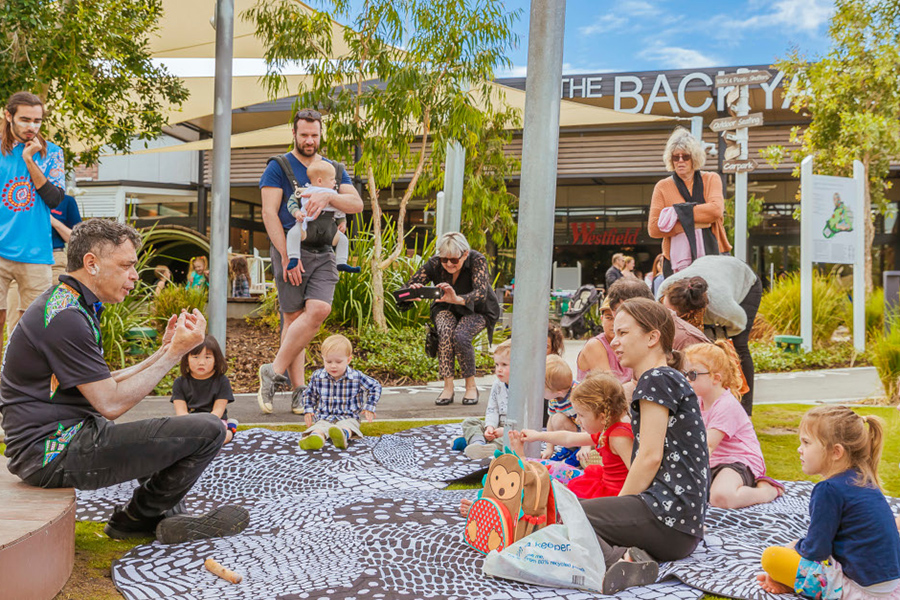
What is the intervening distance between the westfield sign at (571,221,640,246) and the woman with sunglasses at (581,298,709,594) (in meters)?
20.7

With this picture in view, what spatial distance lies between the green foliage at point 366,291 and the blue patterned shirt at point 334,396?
378 centimetres

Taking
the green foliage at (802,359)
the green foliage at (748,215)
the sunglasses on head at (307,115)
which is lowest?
the green foliage at (802,359)

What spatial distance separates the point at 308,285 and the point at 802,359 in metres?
7.00

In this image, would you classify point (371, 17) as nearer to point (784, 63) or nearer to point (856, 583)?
point (856, 583)

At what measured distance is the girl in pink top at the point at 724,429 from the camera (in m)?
3.68

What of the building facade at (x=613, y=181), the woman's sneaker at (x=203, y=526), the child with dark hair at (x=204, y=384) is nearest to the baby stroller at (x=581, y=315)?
the building facade at (x=613, y=181)

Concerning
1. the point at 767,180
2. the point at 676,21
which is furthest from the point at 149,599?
the point at 676,21

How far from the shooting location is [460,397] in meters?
6.70

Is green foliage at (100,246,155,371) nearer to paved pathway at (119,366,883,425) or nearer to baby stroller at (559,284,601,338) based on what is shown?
paved pathway at (119,366,883,425)

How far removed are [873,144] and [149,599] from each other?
15281mm

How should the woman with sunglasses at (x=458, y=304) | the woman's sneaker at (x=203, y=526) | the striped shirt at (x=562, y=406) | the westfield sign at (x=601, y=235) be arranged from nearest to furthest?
the woman's sneaker at (x=203, y=526) < the striped shirt at (x=562, y=406) < the woman with sunglasses at (x=458, y=304) < the westfield sign at (x=601, y=235)

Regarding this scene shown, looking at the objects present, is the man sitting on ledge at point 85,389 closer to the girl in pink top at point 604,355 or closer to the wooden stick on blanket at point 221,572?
the wooden stick on blanket at point 221,572

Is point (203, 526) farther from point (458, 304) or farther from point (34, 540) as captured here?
point (458, 304)

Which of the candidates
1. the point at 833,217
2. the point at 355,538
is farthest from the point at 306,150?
the point at 833,217
